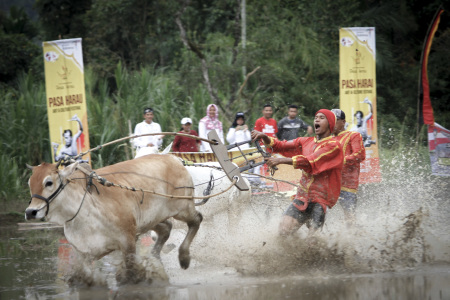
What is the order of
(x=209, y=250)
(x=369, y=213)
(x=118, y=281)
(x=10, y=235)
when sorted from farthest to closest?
1. (x=10, y=235)
2. (x=369, y=213)
3. (x=209, y=250)
4. (x=118, y=281)

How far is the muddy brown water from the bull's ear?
1053 mm

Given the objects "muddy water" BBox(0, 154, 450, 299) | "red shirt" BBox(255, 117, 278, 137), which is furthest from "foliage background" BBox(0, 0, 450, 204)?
"muddy water" BBox(0, 154, 450, 299)

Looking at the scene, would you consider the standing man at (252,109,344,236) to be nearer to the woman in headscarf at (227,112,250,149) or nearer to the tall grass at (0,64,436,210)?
the woman in headscarf at (227,112,250,149)

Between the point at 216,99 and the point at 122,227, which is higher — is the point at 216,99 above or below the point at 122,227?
above

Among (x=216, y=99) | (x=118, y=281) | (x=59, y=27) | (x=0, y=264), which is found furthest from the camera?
(x=59, y=27)

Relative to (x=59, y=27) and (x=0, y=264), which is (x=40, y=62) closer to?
(x=59, y=27)

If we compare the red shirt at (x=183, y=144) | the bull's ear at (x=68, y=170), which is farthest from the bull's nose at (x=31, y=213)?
the red shirt at (x=183, y=144)

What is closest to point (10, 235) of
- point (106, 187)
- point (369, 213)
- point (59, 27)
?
point (106, 187)

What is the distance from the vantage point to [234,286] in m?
7.01

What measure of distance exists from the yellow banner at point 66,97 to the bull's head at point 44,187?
664 centimetres

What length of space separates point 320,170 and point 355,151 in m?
1.19

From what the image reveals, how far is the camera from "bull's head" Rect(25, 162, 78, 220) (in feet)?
21.5

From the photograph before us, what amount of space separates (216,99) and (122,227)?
1037 centimetres

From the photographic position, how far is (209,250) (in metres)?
8.46
